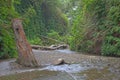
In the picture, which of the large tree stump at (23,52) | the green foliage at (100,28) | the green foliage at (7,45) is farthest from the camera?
the green foliage at (100,28)

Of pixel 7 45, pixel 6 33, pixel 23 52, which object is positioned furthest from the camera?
pixel 6 33

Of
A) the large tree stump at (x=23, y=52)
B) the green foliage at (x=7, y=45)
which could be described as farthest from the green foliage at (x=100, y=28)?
the large tree stump at (x=23, y=52)

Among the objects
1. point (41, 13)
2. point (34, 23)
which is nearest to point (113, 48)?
point (34, 23)

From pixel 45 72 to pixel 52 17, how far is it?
36538mm

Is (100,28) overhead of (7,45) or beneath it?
overhead

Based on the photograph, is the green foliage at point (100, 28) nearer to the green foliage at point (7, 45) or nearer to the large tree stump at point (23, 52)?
the green foliage at point (7, 45)

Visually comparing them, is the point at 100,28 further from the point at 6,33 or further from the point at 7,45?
the point at 7,45

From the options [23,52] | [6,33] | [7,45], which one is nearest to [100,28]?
[6,33]

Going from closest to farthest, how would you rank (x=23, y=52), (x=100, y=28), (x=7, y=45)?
(x=23, y=52), (x=7, y=45), (x=100, y=28)

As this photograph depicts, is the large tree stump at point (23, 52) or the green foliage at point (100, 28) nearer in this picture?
the large tree stump at point (23, 52)

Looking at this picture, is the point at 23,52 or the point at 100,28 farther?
the point at 100,28

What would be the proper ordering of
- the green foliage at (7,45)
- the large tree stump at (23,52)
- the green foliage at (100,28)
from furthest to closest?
the green foliage at (100,28) → the green foliage at (7,45) → the large tree stump at (23,52)

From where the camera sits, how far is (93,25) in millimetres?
17609

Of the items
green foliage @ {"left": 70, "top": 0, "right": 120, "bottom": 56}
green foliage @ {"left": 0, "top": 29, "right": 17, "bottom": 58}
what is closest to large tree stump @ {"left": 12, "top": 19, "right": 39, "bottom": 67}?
green foliage @ {"left": 0, "top": 29, "right": 17, "bottom": 58}
